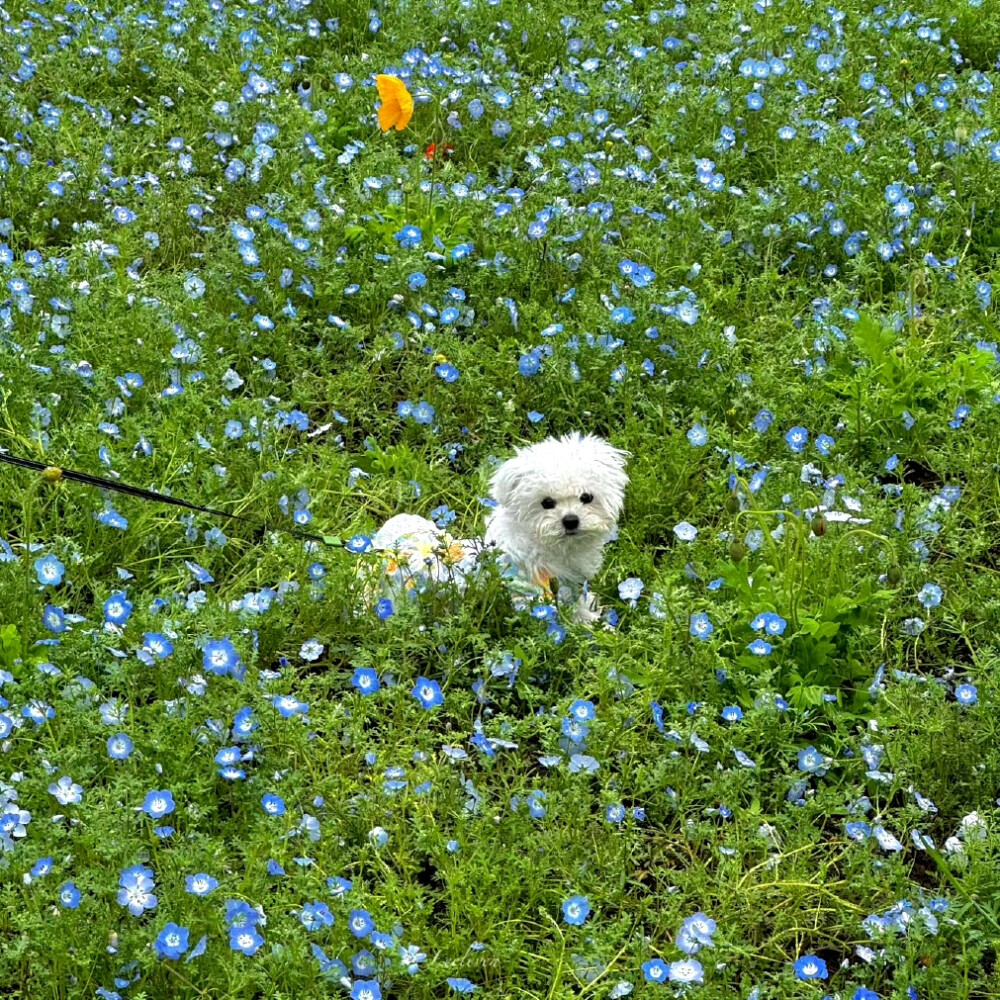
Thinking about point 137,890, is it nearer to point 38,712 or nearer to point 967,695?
point 38,712

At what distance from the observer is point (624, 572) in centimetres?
448

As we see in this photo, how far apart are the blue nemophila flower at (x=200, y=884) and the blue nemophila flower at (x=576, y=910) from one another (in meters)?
0.80

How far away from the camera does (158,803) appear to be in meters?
3.39

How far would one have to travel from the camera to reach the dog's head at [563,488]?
4.20 meters

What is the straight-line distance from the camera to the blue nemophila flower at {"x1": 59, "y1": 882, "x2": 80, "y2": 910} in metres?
3.08

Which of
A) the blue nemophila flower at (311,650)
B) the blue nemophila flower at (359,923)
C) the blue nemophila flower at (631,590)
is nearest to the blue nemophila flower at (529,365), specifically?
the blue nemophila flower at (631,590)

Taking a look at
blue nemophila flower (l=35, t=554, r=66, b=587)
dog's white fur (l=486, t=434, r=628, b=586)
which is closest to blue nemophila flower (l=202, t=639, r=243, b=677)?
blue nemophila flower (l=35, t=554, r=66, b=587)

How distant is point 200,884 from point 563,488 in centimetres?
160

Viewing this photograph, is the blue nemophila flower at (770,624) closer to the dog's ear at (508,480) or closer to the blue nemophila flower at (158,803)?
the dog's ear at (508,480)

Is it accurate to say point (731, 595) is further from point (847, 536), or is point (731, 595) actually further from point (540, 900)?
point (540, 900)

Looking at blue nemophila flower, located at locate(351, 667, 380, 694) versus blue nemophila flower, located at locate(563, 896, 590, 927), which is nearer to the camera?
blue nemophila flower, located at locate(563, 896, 590, 927)

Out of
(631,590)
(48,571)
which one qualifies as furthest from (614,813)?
(48,571)

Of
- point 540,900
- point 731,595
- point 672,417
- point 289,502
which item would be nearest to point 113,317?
point 289,502

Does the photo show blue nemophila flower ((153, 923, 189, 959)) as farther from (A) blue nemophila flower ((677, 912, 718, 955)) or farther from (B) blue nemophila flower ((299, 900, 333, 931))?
(A) blue nemophila flower ((677, 912, 718, 955))
